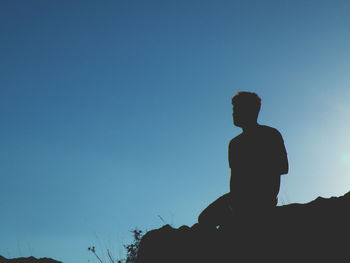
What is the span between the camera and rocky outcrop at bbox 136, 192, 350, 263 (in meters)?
2.73

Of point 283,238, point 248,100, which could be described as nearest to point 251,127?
point 248,100

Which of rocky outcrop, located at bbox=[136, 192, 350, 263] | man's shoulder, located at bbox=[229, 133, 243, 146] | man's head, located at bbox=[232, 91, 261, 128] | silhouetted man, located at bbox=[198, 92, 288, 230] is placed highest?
man's head, located at bbox=[232, 91, 261, 128]

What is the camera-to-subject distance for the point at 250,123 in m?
3.39

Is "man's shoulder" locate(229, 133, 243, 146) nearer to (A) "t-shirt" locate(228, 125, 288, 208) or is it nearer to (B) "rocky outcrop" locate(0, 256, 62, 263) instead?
(A) "t-shirt" locate(228, 125, 288, 208)

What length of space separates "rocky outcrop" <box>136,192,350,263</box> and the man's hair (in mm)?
1159

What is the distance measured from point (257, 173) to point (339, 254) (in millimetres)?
1013

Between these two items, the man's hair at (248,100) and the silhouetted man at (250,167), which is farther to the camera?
the man's hair at (248,100)

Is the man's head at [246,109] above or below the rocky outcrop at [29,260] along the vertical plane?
above

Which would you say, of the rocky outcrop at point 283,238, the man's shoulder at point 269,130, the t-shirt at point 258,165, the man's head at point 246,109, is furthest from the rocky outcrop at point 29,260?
the man's shoulder at point 269,130

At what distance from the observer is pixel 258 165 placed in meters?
3.14

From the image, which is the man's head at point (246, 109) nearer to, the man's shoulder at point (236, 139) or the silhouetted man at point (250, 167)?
the silhouetted man at point (250, 167)

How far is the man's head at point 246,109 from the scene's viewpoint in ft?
11.1

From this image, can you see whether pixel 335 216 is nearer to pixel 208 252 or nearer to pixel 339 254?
pixel 339 254

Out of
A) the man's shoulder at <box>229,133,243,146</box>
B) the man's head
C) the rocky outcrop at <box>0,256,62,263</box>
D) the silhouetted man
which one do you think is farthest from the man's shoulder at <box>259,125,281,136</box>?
the rocky outcrop at <box>0,256,62,263</box>
